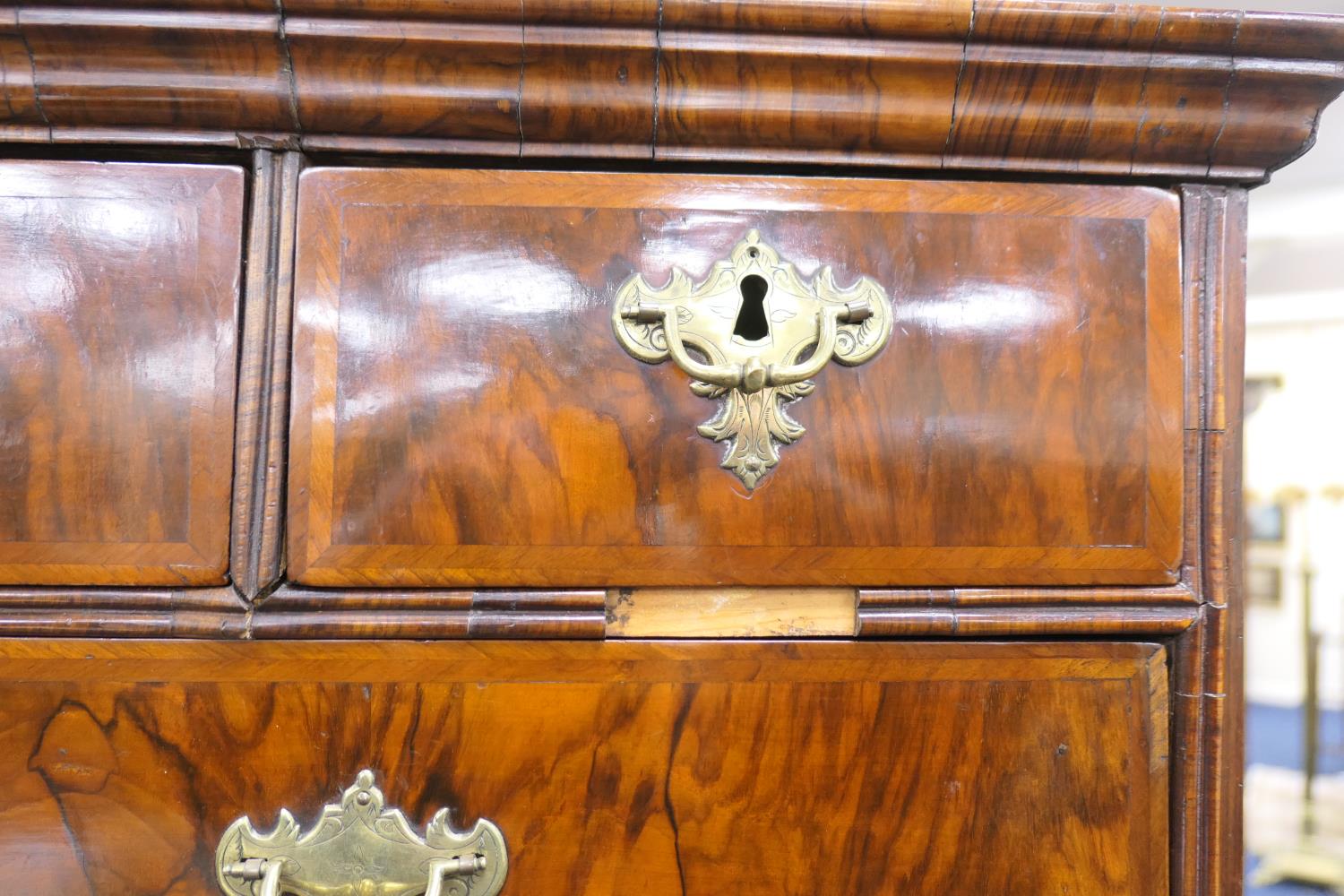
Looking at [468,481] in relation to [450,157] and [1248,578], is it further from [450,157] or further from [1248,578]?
[1248,578]

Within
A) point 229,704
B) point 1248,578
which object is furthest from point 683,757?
point 1248,578

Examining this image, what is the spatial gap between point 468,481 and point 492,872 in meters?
0.17

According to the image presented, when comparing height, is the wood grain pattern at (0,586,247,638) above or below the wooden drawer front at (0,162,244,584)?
below

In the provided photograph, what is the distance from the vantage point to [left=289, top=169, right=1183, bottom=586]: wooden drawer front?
35 centimetres

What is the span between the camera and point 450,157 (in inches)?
14.6

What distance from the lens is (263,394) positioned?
35cm

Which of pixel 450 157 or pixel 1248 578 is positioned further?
pixel 1248 578

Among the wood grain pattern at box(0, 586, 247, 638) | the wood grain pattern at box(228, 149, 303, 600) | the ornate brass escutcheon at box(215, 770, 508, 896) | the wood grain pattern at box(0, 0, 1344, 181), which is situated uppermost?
the wood grain pattern at box(0, 0, 1344, 181)

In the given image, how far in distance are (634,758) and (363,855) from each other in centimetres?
12

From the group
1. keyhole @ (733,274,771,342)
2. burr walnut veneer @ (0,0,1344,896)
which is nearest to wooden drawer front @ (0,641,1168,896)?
burr walnut veneer @ (0,0,1344,896)

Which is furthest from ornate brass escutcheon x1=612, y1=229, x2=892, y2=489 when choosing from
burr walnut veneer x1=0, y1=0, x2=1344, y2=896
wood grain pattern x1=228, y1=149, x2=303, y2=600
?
wood grain pattern x1=228, y1=149, x2=303, y2=600

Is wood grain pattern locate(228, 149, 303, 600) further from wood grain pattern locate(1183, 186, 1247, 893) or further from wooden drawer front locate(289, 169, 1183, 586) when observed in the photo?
wood grain pattern locate(1183, 186, 1247, 893)

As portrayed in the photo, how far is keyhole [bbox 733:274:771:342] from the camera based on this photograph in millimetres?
368

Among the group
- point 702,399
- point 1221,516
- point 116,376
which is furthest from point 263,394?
point 1221,516
